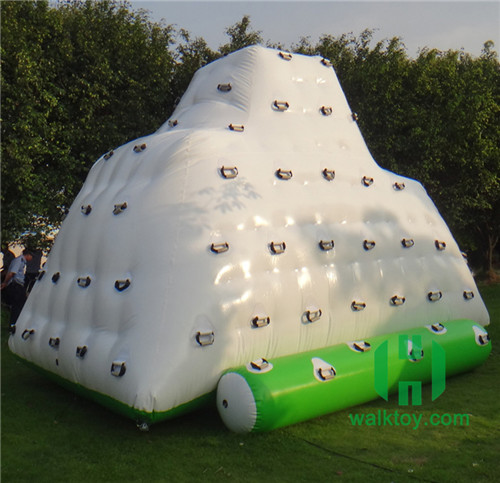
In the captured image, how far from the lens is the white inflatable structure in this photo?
18.7ft

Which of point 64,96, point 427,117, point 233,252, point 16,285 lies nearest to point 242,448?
point 233,252

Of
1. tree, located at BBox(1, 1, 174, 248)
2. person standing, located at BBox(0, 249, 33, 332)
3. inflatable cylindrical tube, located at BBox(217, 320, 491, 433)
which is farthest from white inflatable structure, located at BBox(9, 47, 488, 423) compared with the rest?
tree, located at BBox(1, 1, 174, 248)

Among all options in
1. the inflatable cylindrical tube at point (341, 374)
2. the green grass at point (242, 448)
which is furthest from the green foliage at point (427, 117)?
the green grass at point (242, 448)

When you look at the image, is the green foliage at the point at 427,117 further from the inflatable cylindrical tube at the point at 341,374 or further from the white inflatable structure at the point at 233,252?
the inflatable cylindrical tube at the point at 341,374

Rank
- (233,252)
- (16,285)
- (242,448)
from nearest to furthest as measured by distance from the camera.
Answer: (242,448)
(233,252)
(16,285)

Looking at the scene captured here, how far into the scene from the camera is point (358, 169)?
773 centimetres

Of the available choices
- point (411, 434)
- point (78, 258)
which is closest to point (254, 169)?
point (78, 258)

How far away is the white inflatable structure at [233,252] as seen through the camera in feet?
18.7

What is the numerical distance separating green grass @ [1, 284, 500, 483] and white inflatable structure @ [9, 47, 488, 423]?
0.40m

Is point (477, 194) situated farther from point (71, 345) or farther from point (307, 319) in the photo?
point (71, 345)

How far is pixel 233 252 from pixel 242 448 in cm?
197

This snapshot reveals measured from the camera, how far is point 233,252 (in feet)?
20.0

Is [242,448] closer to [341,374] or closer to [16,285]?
[341,374]

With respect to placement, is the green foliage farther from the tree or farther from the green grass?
the green grass
